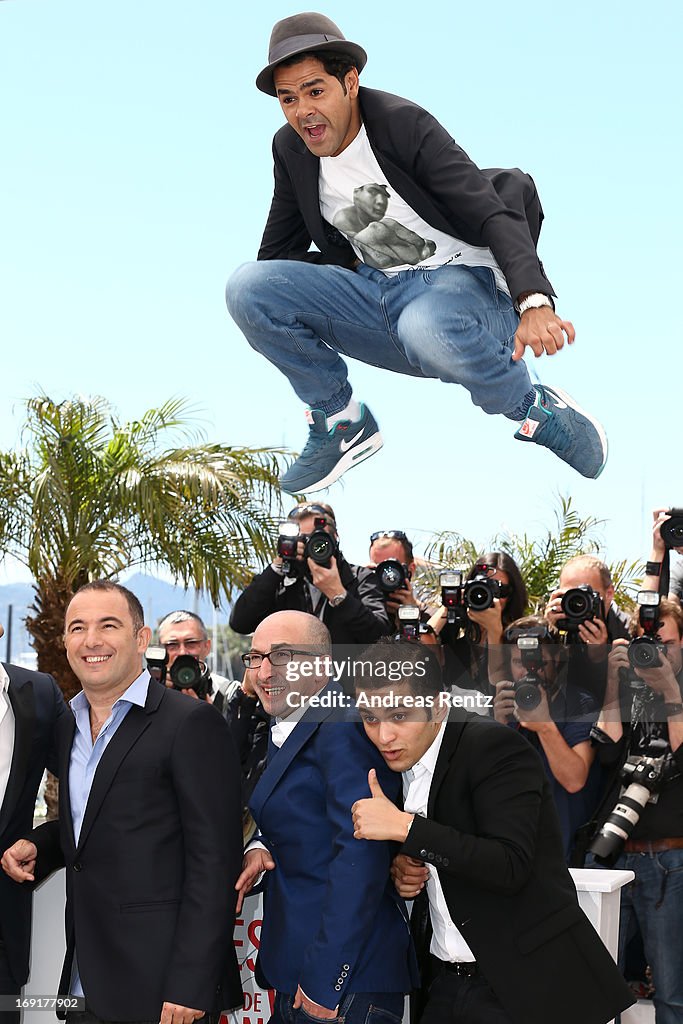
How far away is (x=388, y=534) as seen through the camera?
4895 mm

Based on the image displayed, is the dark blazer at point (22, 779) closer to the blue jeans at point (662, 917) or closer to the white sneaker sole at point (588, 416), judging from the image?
the blue jeans at point (662, 917)

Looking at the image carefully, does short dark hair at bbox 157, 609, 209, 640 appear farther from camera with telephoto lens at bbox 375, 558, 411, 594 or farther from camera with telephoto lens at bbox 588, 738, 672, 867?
camera with telephoto lens at bbox 588, 738, 672, 867

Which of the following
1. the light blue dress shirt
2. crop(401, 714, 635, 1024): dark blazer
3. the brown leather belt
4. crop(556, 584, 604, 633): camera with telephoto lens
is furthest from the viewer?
crop(556, 584, 604, 633): camera with telephoto lens

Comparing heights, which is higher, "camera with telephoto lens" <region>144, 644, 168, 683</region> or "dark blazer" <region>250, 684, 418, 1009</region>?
"camera with telephoto lens" <region>144, 644, 168, 683</region>

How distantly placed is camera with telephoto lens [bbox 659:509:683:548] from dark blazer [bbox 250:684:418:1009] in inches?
68.3

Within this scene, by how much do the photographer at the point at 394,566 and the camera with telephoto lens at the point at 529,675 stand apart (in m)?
0.50

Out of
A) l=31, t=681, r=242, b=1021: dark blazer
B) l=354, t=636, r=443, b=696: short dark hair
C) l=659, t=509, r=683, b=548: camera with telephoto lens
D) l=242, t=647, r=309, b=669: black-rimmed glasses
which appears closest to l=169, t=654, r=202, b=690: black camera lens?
l=242, t=647, r=309, b=669: black-rimmed glasses

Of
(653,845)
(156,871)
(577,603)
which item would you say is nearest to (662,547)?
(577,603)

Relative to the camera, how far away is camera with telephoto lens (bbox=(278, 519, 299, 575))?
4.43 metres

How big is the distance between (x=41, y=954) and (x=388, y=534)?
7.09ft

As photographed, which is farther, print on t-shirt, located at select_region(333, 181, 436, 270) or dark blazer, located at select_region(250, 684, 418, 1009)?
print on t-shirt, located at select_region(333, 181, 436, 270)

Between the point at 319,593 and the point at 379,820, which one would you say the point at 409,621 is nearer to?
the point at 319,593

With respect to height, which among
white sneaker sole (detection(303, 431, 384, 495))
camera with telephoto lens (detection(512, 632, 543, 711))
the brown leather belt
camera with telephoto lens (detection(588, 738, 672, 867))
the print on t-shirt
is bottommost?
the brown leather belt

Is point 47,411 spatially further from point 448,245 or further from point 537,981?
point 537,981
